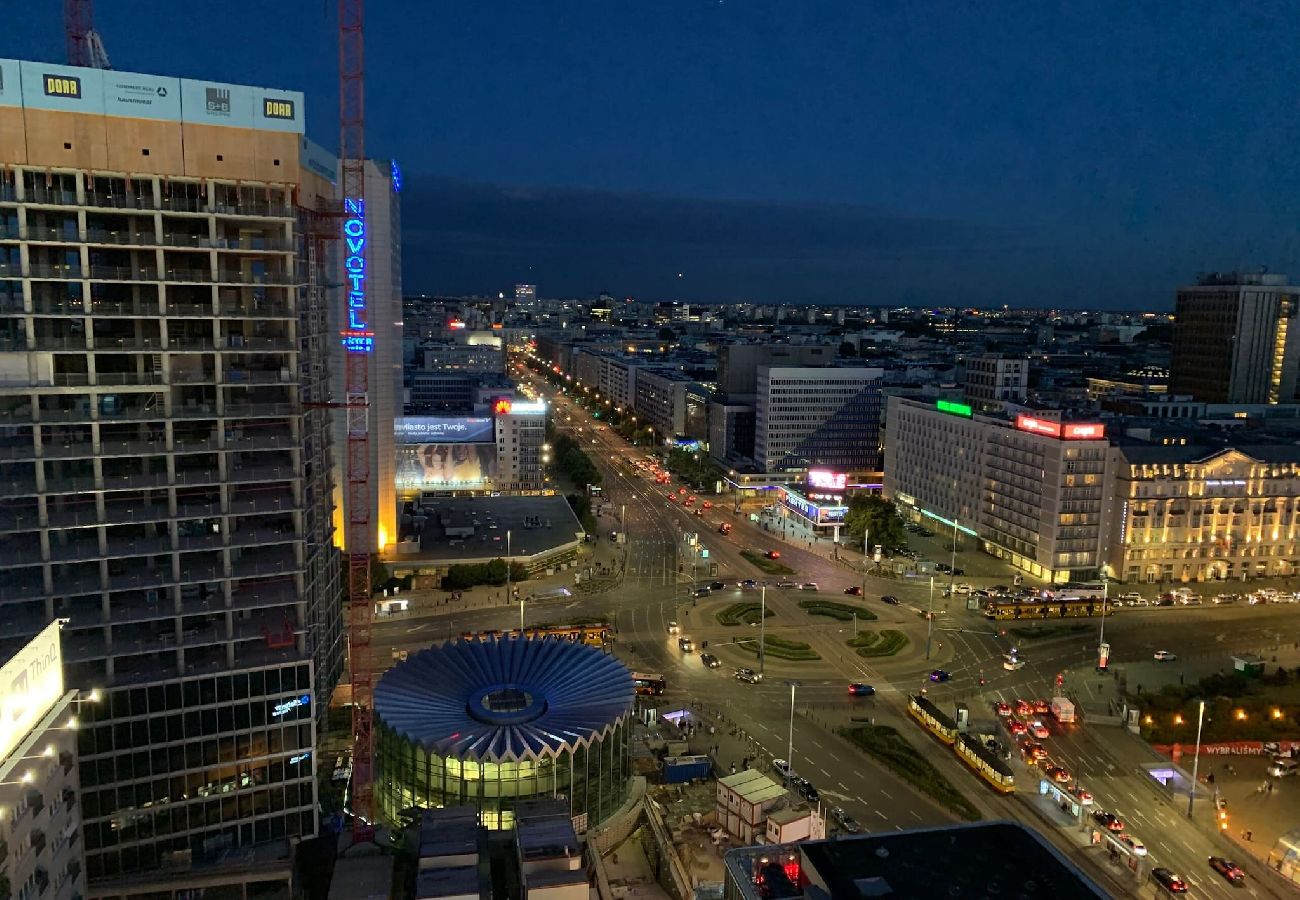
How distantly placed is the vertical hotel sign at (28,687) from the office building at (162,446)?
1208cm

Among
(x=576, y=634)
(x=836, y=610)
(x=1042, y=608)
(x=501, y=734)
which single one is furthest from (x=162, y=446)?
(x=1042, y=608)

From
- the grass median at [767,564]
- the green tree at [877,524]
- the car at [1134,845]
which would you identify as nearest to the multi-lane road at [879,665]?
the car at [1134,845]

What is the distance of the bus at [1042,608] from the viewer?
93500 mm

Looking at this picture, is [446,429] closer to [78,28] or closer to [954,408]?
[954,408]

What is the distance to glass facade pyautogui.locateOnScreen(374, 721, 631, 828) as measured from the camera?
172 feet

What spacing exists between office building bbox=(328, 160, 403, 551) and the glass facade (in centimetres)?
4773

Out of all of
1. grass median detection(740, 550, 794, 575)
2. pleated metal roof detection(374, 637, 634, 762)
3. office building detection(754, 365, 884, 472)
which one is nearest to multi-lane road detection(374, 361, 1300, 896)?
grass median detection(740, 550, 794, 575)

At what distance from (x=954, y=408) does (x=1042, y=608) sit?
134 ft

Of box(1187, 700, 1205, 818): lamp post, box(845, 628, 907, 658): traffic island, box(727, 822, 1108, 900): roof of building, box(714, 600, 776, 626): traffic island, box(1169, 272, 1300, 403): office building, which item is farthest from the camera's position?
box(1169, 272, 1300, 403): office building

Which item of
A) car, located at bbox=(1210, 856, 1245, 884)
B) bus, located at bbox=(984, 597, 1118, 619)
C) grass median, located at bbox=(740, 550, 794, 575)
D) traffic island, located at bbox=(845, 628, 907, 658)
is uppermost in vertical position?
bus, located at bbox=(984, 597, 1118, 619)

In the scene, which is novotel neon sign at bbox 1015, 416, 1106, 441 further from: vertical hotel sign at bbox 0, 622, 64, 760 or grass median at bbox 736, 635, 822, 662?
vertical hotel sign at bbox 0, 622, 64, 760

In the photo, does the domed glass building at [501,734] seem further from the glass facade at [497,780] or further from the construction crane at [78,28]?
the construction crane at [78,28]

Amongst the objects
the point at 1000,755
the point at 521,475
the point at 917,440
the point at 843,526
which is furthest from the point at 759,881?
the point at 521,475

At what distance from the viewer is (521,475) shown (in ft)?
495
